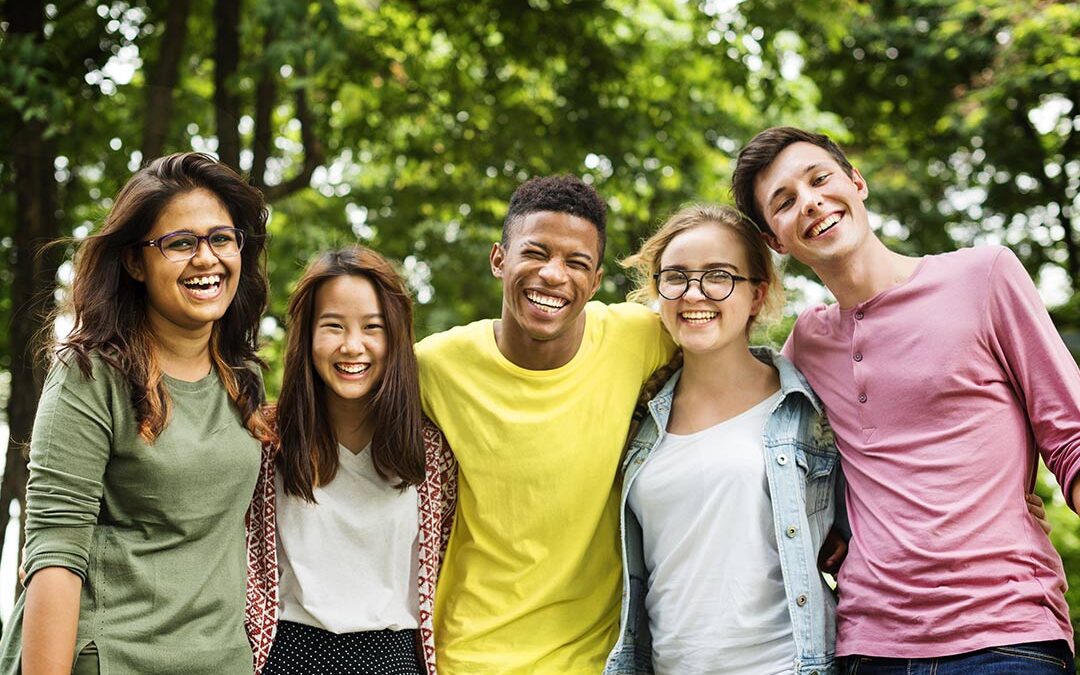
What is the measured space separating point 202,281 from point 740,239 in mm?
1679

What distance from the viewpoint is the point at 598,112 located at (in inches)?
295

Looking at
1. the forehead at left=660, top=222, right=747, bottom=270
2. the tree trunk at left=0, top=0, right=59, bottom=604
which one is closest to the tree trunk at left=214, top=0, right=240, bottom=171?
the tree trunk at left=0, top=0, right=59, bottom=604

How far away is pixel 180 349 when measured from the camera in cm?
299

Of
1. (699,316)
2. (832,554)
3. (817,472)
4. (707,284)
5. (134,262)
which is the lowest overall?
(832,554)

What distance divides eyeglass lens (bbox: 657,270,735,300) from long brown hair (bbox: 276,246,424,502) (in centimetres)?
85

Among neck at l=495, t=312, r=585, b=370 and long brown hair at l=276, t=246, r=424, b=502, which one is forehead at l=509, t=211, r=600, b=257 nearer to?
neck at l=495, t=312, r=585, b=370

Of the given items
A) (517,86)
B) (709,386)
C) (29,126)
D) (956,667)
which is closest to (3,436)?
(29,126)

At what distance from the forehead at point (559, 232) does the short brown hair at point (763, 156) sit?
0.53 meters

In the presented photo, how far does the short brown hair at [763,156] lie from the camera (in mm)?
3381

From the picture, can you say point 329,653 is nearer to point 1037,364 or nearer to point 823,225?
point 823,225

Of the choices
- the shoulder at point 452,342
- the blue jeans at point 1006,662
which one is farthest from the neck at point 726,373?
the blue jeans at point 1006,662

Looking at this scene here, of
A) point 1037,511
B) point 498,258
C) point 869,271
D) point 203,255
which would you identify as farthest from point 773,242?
point 203,255

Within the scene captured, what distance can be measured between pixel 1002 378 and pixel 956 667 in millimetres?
797

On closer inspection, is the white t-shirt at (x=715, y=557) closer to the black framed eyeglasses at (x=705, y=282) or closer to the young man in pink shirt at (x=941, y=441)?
the young man in pink shirt at (x=941, y=441)
